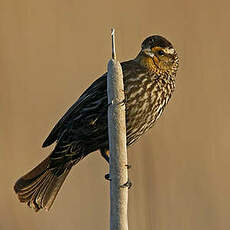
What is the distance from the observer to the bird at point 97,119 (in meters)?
2.03

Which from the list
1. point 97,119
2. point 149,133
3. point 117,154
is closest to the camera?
point 117,154

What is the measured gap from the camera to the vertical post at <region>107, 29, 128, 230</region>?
1.24 meters

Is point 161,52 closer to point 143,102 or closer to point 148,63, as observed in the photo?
point 148,63

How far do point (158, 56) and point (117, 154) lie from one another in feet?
2.89

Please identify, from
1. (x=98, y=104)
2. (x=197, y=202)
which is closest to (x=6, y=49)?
(x=98, y=104)

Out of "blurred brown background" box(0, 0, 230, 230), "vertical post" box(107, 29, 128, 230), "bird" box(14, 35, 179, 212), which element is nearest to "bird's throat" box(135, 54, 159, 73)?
"bird" box(14, 35, 179, 212)

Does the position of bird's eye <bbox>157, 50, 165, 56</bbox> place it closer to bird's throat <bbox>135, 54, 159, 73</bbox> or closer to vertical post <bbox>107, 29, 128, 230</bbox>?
bird's throat <bbox>135, 54, 159, 73</bbox>

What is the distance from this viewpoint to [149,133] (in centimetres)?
239

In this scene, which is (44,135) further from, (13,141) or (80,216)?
(80,216)

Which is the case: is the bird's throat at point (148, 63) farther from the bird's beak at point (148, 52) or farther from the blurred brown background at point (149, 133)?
the blurred brown background at point (149, 133)

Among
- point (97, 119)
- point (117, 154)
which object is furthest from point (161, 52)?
point (117, 154)

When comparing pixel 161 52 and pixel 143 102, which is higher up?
pixel 161 52

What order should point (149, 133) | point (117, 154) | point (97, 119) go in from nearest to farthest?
point (117, 154), point (97, 119), point (149, 133)

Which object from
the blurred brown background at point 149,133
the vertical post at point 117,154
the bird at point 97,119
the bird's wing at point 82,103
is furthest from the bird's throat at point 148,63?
the vertical post at point 117,154
